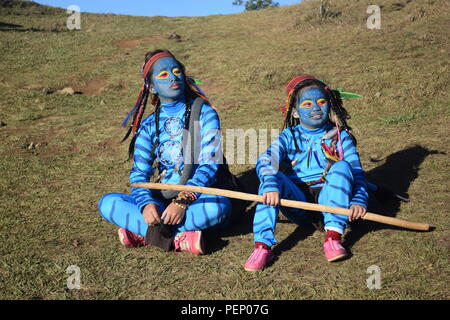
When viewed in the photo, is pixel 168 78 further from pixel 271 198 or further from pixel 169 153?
pixel 271 198

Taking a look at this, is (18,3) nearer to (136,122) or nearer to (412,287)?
(136,122)

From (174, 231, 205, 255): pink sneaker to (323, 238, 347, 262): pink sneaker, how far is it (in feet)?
3.70

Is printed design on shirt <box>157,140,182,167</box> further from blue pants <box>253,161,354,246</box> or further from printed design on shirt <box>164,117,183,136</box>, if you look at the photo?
Result: blue pants <box>253,161,354,246</box>

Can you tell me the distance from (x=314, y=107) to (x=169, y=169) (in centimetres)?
160

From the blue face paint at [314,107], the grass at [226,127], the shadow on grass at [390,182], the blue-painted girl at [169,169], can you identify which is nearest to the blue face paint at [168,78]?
the blue-painted girl at [169,169]

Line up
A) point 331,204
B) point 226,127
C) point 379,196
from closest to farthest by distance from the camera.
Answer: point 331,204, point 379,196, point 226,127

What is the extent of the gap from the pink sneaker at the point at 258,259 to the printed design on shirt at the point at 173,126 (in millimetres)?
1496

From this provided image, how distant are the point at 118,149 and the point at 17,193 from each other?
2.10 metres

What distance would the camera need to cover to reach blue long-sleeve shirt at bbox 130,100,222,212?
4770 millimetres

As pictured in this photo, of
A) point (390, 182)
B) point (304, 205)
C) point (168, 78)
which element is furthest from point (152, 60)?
point (390, 182)

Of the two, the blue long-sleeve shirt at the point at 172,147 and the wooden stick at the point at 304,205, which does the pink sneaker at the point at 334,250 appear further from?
the blue long-sleeve shirt at the point at 172,147

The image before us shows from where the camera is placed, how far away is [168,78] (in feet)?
15.9

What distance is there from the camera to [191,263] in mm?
4367

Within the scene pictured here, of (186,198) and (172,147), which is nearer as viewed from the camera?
(186,198)
